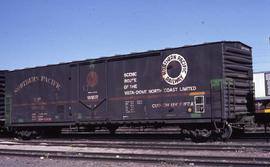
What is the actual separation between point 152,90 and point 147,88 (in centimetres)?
26

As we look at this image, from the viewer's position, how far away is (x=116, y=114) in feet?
60.1

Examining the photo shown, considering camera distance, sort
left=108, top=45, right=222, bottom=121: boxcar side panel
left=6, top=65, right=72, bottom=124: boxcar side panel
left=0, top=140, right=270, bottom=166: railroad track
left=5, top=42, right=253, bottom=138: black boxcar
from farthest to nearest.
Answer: left=6, top=65, right=72, bottom=124: boxcar side panel, left=108, top=45, right=222, bottom=121: boxcar side panel, left=5, top=42, right=253, bottom=138: black boxcar, left=0, top=140, right=270, bottom=166: railroad track

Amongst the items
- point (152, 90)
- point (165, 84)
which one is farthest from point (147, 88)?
point (165, 84)

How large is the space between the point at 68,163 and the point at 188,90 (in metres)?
6.71

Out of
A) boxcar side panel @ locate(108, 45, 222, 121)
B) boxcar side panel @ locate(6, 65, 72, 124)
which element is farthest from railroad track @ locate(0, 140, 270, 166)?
boxcar side panel @ locate(6, 65, 72, 124)

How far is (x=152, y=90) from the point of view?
17375mm

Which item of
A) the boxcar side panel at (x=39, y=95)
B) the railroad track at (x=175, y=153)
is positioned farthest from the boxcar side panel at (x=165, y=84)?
the boxcar side panel at (x=39, y=95)

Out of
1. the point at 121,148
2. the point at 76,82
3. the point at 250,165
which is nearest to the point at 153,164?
→ the point at 250,165

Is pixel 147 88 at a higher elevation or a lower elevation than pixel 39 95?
higher

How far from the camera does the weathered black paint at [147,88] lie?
1603cm

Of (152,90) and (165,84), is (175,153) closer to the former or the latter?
(165,84)

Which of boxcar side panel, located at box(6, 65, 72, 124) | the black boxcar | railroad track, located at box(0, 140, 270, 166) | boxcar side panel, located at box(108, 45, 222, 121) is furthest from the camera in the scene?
boxcar side panel, located at box(6, 65, 72, 124)

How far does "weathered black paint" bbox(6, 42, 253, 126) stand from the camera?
1603cm

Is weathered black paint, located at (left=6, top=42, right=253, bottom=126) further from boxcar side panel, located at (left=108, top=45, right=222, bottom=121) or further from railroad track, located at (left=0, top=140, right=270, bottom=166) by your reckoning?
railroad track, located at (left=0, top=140, right=270, bottom=166)
